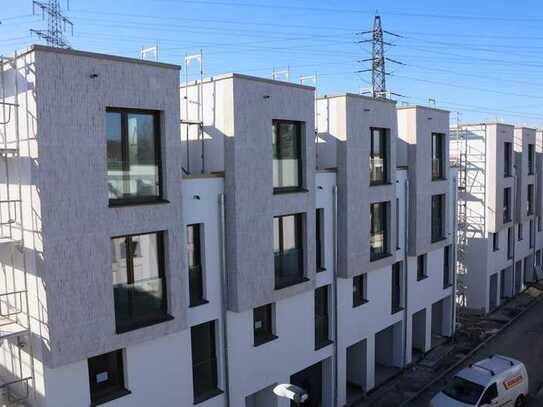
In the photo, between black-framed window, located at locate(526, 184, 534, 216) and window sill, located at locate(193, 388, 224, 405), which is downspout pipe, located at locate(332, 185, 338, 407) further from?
black-framed window, located at locate(526, 184, 534, 216)

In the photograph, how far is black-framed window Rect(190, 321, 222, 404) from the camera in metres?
12.5

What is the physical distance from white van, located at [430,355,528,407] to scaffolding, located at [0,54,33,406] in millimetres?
12044

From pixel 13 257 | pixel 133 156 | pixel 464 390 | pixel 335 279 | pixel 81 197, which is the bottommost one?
pixel 464 390

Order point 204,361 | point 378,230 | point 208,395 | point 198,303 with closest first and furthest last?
point 198,303, point 208,395, point 204,361, point 378,230

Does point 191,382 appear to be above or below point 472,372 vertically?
above

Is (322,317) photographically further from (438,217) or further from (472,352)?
(472,352)

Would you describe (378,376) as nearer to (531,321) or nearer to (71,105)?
(531,321)

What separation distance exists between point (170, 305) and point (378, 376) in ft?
36.6

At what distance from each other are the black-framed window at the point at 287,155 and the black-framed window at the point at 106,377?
232 inches

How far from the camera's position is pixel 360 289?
17.8 meters

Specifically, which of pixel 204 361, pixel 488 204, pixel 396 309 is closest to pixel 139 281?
pixel 204 361

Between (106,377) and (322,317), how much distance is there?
24.3 feet

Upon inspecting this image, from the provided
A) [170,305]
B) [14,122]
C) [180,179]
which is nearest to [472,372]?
[170,305]

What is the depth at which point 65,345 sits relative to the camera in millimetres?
9461
